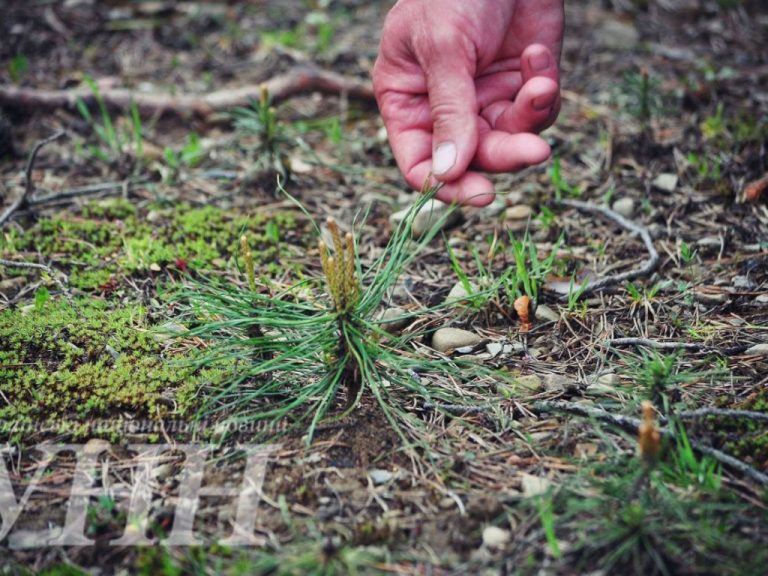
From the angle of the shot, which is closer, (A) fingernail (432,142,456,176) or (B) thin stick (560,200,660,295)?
(A) fingernail (432,142,456,176)

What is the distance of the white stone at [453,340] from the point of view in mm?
2342

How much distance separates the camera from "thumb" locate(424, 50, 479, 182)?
2326 mm

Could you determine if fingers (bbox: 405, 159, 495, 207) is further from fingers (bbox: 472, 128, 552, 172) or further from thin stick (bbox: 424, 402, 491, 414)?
thin stick (bbox: 424, 402, 491, 414)

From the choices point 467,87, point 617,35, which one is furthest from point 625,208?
point 617,35

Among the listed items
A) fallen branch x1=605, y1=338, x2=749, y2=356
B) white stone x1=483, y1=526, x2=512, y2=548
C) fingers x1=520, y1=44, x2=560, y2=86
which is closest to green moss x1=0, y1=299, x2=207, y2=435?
white stone x1=483, y1=526, x2=512, y2=548

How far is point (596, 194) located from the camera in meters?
3.32

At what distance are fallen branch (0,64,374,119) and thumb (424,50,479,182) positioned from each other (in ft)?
6.09

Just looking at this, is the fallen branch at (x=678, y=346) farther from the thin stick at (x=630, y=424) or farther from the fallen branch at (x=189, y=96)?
the fallen branch at (x=189, y=96)

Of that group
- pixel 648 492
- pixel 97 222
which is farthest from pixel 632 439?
pixel 97 222

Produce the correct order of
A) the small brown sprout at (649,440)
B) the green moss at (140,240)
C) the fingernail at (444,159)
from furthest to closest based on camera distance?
the green moss at (140,240) → the fingernail at (444,159) → the small brown sprout at (649,440)

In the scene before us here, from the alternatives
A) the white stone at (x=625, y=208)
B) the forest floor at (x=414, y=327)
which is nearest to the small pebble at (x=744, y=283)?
the forest floor at (x=414, y=327)

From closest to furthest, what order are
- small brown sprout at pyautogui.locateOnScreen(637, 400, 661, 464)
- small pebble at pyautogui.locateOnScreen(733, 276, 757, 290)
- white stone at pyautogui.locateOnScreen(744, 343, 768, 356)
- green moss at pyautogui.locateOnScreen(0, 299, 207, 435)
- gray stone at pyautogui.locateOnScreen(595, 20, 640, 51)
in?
small brown sprout at pyautogui.locateOnScreen(637, 400, 661, 464) → green moss at pyautogui.locateOnScreen(0, 299, 207, 435) → white stone at pyautogui.locateOnScreen(744, 343, 768, 356) → small pebble at pyautogui.locateOnScreen(733, 276, 757, 290) → gray stone at pyautogui.locateOnScreen(595, 20, 640, 51)

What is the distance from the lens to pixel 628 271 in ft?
8.80

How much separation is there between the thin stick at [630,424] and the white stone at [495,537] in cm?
44
